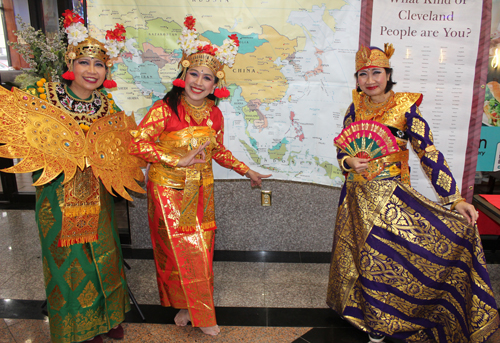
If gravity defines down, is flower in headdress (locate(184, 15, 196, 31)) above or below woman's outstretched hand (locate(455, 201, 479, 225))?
above

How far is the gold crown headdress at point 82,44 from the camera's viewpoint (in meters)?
1.71

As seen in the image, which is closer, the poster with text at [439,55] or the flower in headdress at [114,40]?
the flower in headdress at [114,40]

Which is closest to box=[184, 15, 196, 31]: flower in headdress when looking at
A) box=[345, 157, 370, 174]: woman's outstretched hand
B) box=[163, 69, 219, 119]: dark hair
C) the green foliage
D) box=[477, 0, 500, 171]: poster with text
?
box=[163, 69, 219, 119]: dark hair

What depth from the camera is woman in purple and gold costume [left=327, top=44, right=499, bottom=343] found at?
1719 millimetres

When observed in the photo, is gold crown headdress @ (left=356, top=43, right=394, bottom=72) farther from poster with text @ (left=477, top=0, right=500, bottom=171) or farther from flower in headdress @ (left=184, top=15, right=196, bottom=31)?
poster with text @ (left=477, top=0, right=500, bottom=171)

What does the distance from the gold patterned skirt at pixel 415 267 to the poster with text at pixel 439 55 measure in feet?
3.69

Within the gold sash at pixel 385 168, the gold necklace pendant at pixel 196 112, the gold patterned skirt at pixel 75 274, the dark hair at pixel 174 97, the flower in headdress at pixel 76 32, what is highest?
the flower in headdress at pixel 76 32

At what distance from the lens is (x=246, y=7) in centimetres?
248

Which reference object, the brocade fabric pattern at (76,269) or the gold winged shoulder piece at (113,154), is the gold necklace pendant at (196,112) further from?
the brocade fabric pattern at (76,269)

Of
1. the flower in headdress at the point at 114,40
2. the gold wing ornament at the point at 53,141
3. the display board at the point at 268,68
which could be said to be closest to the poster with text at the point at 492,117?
the display board at the point at 268,68

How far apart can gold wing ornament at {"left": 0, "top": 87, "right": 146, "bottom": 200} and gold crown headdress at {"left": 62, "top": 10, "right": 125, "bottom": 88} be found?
0.84ft

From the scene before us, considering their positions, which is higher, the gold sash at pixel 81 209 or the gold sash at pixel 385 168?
the gold sash at pixel 385 168

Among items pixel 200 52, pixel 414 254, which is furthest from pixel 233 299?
pixel 200 52

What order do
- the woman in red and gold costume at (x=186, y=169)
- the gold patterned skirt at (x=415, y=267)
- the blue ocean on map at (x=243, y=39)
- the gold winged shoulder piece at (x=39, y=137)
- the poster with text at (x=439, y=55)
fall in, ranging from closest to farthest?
the gold winged shoulder piece at (x=39, y=137), the gold patterned skirt at (x=415, y=267), the woman in red and gold costume at (x=186, y=169), the poster with text at (x=439, y=55), the blue ocean on map at (x=243, y=39)
